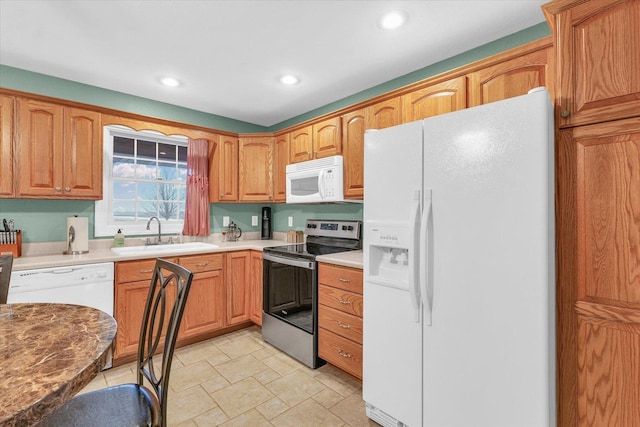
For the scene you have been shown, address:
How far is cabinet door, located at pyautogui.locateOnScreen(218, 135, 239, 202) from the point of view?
3.50 meters

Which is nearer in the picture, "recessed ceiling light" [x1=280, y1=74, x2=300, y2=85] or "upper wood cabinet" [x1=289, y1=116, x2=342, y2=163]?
"recessed ceiling light" [x1=280, y1=74, x2=300, y2=85]

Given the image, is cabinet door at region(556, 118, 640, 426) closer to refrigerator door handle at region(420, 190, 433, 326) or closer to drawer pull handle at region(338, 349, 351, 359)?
refrigerator door handle at region(420, 190, 433, 326)

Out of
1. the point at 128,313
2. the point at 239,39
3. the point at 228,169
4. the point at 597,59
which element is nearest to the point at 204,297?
the point at 128,313

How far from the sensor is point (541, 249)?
1273 mm

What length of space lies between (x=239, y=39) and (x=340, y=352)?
7.77 feet

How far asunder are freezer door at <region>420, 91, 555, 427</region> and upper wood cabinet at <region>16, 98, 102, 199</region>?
2.76 m

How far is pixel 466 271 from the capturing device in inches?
57.7

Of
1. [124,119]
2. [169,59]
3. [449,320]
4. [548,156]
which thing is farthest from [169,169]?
[548,156]

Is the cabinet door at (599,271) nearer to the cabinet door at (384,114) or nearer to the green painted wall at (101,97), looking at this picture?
the cabinet door at (384,114)

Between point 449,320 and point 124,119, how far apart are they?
10.3 feet

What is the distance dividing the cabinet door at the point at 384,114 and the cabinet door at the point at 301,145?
2.37 ft

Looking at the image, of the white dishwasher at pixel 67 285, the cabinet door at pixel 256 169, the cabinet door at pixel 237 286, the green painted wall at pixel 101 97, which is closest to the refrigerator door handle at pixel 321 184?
the cabinet door at pixel 256 169

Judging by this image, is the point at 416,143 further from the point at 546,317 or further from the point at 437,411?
the point at 437,411

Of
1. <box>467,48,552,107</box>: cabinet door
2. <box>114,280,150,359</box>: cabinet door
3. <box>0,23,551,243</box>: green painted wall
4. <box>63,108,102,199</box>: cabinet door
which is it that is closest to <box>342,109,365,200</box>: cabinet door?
<box>0,23,551,243</box>: green painted wall
